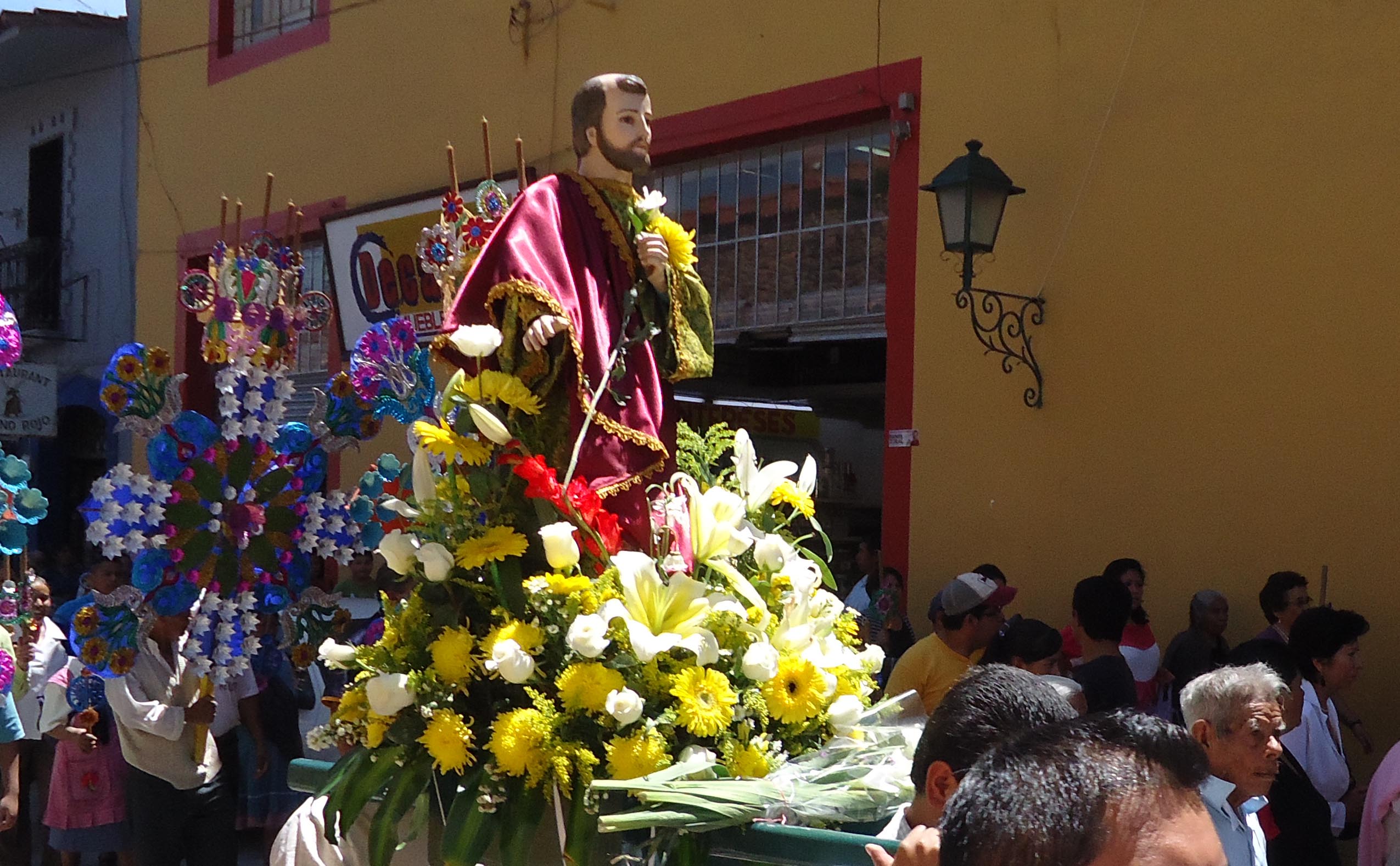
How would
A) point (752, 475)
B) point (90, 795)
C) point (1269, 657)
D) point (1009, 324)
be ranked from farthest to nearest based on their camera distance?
point (1009, 324)
point (90, 795)
point (1269, 657)
point (752, 475)

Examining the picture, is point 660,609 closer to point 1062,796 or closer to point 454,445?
point 454,445

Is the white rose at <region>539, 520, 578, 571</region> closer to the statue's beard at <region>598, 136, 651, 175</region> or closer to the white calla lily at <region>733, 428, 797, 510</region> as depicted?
the white calla lily at <region>733, 428, 797, 510</region>

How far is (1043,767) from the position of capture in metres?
1.39

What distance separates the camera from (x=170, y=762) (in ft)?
17.1

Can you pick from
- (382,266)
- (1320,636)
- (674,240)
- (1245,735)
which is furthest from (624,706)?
(382,266)

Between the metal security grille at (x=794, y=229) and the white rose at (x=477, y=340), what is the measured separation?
5178 millimetres

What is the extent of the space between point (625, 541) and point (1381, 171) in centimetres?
429

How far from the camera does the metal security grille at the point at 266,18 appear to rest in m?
12.1

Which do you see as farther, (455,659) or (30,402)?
(30,402)

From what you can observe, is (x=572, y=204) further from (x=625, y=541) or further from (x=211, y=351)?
(x=211, y=351)

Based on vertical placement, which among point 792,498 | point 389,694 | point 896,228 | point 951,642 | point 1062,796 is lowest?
point 951,642

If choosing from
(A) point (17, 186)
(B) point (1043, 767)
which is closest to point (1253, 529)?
(B) point (1043, 767)

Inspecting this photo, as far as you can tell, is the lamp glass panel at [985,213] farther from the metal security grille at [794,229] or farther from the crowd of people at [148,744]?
the crowd of people at [148,744]

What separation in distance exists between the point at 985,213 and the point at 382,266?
539 centimetres
